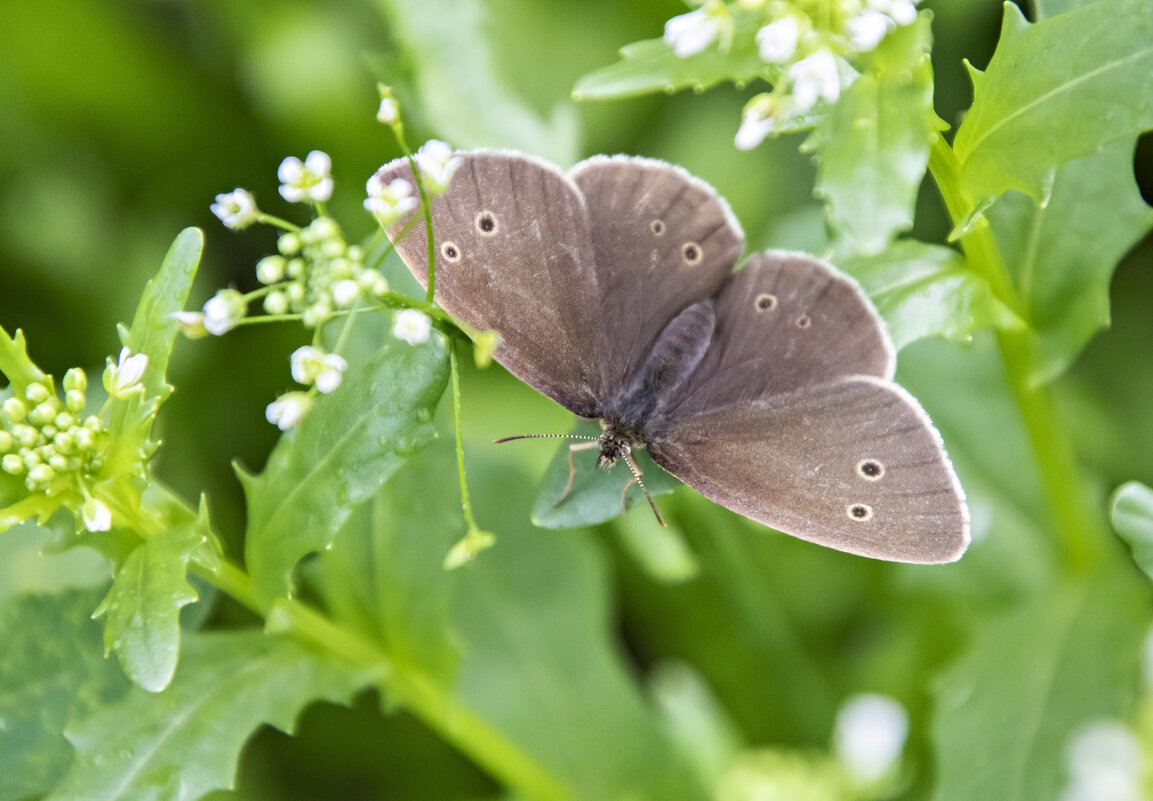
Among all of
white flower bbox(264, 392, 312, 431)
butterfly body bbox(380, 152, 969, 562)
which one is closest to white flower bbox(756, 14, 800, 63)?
butterfly body bbox(380, 152, 969, 562)

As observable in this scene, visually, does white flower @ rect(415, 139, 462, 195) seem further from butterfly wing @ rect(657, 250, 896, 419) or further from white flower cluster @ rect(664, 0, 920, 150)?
butterfly wing @ rect(657, 250, 896, 419)

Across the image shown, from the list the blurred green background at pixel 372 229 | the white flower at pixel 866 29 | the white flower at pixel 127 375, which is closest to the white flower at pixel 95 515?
the white flower at pixel 127 375

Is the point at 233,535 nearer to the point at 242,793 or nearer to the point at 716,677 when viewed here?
the point at 242,793

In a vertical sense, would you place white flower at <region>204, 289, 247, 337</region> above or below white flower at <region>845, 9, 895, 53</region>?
below

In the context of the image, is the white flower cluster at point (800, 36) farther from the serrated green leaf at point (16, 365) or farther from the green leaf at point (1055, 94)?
the serrated green leaf at point (16, 365)

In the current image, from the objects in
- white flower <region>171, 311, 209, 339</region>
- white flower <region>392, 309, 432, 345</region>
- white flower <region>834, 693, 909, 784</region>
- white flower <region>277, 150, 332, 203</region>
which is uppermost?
white flower <region>277, 150, 332, 203</region>

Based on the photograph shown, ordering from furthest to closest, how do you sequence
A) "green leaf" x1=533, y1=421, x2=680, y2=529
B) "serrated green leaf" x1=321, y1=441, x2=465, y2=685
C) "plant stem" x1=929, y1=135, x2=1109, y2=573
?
1. "serrated green leaf" x1=321, y1=441, x2=465, y2=685
2. "green leaf" x1=533, y1=421, x2=680, y2=529
3. "plant stem" x1=929, y1=135, x2=1109, y2=573
